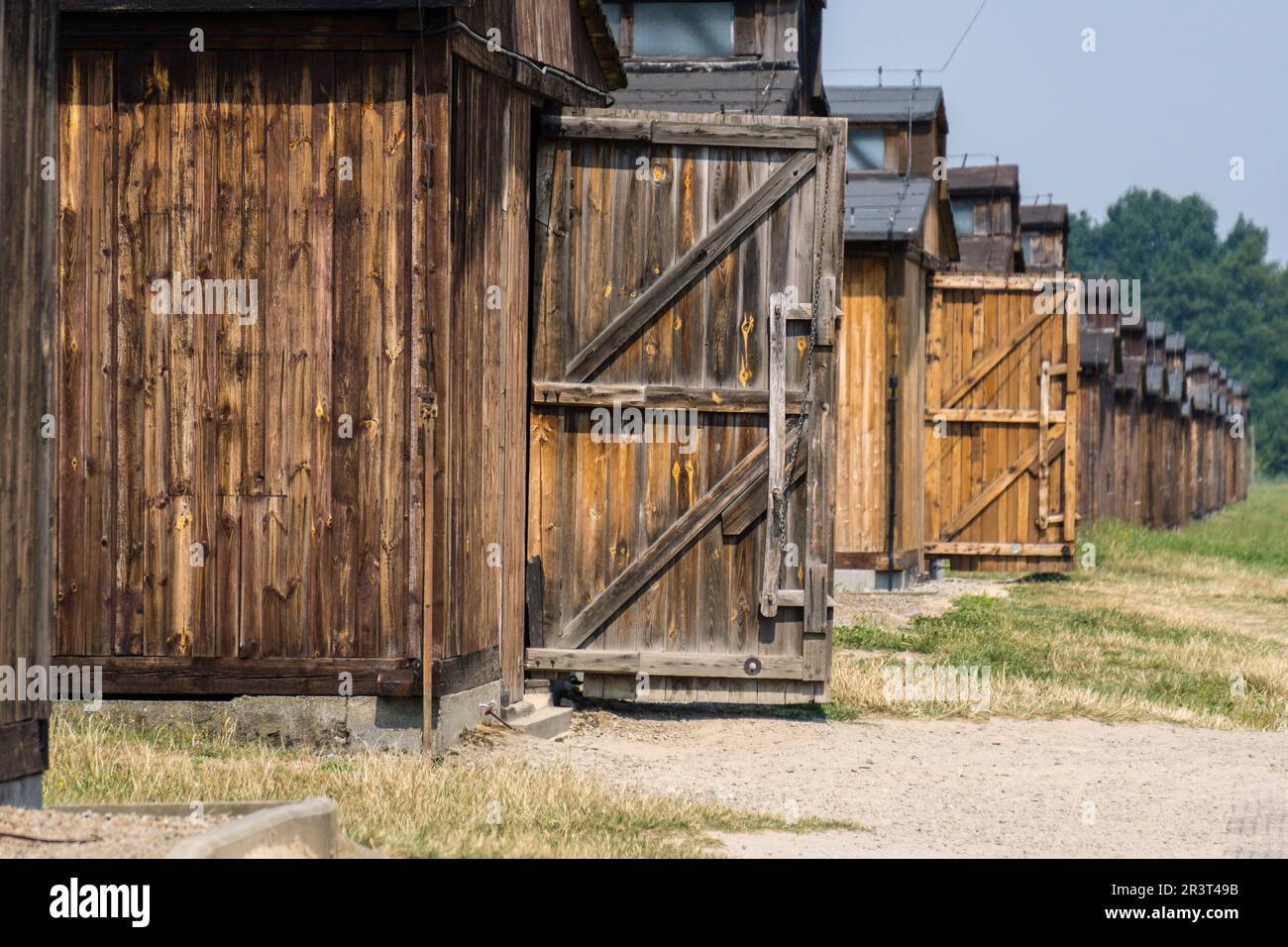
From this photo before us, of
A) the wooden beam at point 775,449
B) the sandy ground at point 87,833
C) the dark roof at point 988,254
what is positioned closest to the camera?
the sandy ground at point 87,833

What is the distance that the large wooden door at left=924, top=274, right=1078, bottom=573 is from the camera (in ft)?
67.5

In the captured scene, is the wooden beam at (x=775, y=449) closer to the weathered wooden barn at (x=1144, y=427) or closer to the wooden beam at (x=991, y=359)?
the wooden beam at (x=991, y=359)

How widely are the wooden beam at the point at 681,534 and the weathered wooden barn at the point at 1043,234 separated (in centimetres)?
2955

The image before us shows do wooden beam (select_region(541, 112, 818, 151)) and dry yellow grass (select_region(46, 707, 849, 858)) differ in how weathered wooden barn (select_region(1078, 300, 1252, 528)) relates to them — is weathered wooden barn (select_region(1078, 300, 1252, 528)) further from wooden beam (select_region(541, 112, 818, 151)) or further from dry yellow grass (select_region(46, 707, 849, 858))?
dry yellow grass (select_region(46, 707, 849, 858))

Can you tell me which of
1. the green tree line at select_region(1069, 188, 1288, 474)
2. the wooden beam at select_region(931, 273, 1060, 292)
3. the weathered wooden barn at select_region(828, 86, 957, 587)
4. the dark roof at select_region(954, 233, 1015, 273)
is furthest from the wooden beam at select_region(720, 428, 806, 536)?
the green tree line at select_region(1069, 188, 1288, 474)

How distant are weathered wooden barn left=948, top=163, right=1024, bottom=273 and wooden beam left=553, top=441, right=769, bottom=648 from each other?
71.5 feet

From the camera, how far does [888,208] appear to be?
64.9 ft

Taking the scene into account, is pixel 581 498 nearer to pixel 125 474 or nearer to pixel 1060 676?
pixel 125 474

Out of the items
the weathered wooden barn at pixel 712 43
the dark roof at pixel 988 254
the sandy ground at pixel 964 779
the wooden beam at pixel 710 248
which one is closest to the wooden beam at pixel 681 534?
the sandy ground at pixel 964 779

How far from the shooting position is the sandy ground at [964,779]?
23.9 ft

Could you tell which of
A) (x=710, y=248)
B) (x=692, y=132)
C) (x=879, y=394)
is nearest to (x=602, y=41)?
(x=692, y=132)

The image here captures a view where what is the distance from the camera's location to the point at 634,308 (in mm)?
10195

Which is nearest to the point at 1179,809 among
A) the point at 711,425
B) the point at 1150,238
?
the point at 711,425
